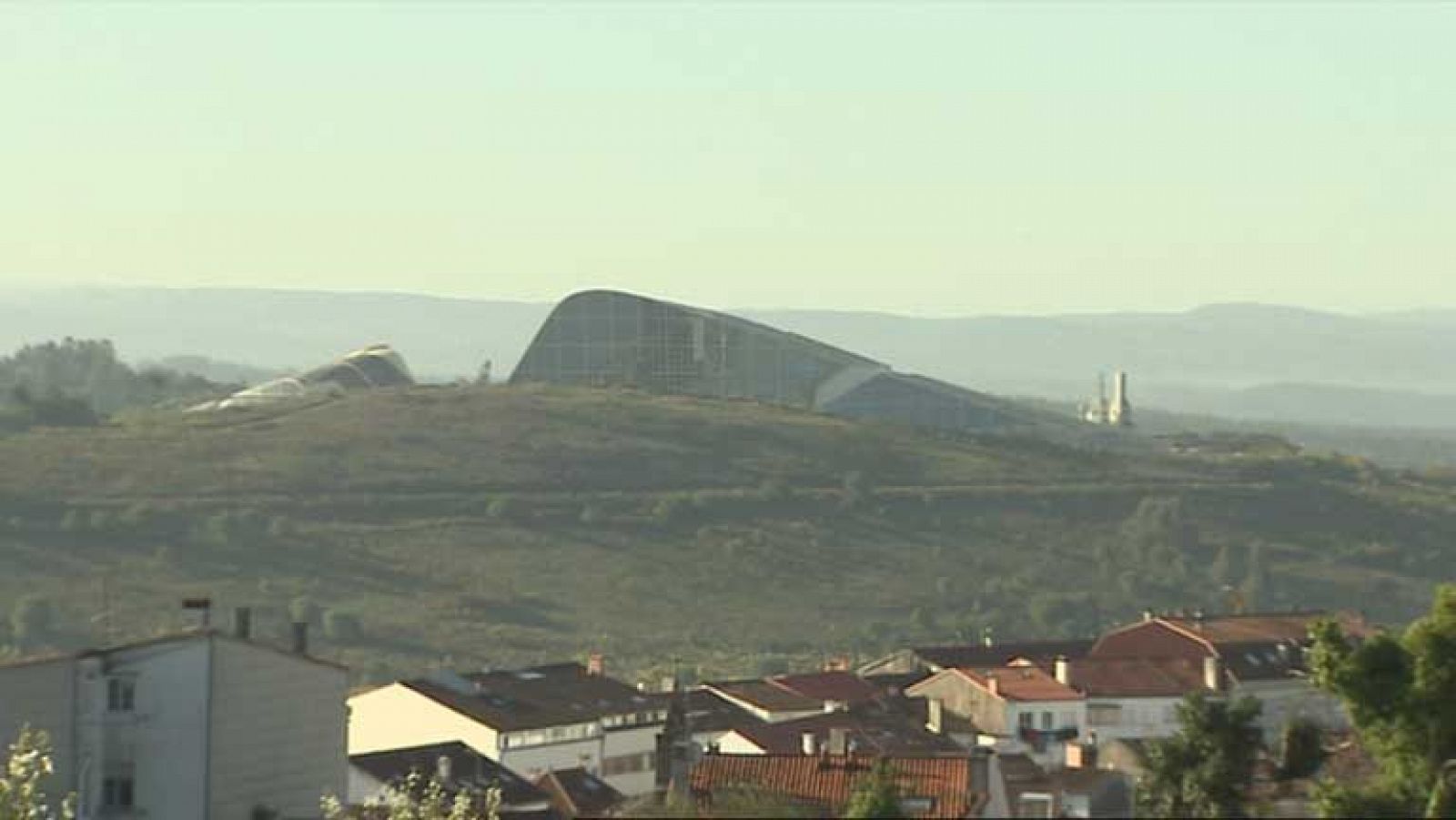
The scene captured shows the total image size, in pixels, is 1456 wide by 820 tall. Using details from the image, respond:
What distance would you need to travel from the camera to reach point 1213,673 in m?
62.4

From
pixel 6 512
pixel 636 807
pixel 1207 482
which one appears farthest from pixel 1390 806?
pixel 1207 482

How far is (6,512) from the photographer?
12550cm

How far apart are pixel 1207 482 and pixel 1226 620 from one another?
3250 inches

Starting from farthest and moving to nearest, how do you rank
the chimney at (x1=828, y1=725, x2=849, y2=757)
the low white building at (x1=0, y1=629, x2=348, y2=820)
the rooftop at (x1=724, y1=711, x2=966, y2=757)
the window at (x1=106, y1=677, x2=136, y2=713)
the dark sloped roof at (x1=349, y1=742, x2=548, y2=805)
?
the rooftop at (x1=724, y1=711, x2=966, y2=757), the dark sloped roof at (x1=349, y1=742, x2=548, y2=805), the chimney at (x1=828, y1=725, x2=849, y2=757), the window at (x1=106, y1=677, x2=136, y2=713), the low white building at (x1=0, y1=629, x2=348, y2=820)

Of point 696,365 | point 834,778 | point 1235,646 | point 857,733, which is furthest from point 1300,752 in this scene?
point 696,365

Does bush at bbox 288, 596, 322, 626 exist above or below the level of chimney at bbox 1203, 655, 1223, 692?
below

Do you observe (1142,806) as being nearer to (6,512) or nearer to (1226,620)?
(1226,620)

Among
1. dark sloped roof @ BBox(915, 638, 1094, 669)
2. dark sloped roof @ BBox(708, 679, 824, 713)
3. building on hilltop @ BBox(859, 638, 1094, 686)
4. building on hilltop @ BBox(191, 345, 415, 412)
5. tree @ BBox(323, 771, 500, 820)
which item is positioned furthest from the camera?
building on hilltop @ BBox(191, 345, 415, 412)

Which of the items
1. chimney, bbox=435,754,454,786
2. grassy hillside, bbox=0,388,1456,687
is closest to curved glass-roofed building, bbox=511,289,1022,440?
grassy hillside, bbox=0,388,1456,687

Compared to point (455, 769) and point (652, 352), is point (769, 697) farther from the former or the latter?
point (652, 352)

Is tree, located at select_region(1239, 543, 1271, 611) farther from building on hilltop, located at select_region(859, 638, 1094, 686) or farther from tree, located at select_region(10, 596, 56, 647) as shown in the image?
tree, located at select_region(10, 596, 56, 647)

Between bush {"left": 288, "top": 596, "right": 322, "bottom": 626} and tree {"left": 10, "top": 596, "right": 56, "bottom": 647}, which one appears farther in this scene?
bush {"left": 288, "top": 596, "right": 322, "bottom": 626}

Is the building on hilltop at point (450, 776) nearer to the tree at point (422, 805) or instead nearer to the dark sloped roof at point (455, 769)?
the dark sloped roof at point (455, 769)

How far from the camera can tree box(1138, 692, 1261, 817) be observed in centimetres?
1692
